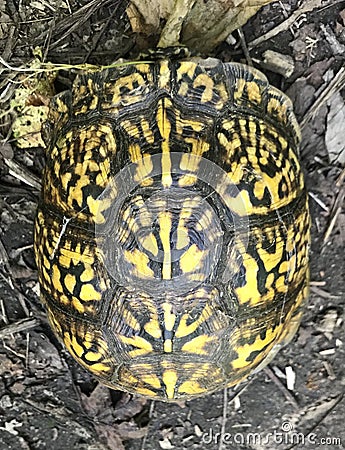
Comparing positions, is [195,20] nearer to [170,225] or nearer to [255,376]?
[170,225]

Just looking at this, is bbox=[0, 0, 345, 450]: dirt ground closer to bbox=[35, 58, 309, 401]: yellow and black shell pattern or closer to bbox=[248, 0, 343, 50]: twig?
bbox=[248, 0, 343, 50]: twig

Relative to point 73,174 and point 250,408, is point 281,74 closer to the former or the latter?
point 73,174

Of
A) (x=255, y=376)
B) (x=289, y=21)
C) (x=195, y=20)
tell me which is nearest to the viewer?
(x=195, y=20)

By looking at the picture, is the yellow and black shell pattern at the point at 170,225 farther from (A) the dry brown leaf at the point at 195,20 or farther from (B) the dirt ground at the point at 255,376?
(B) the dirt ground at the point at 255,376

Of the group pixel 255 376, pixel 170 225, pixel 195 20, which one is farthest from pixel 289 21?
pixel 255 376

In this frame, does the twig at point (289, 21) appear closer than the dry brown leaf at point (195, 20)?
No

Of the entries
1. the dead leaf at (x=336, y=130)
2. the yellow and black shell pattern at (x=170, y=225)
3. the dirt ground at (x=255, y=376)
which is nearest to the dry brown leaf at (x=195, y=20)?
the dirt ground at (x=255, y=376)

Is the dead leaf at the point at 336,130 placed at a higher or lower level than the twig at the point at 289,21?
lower
